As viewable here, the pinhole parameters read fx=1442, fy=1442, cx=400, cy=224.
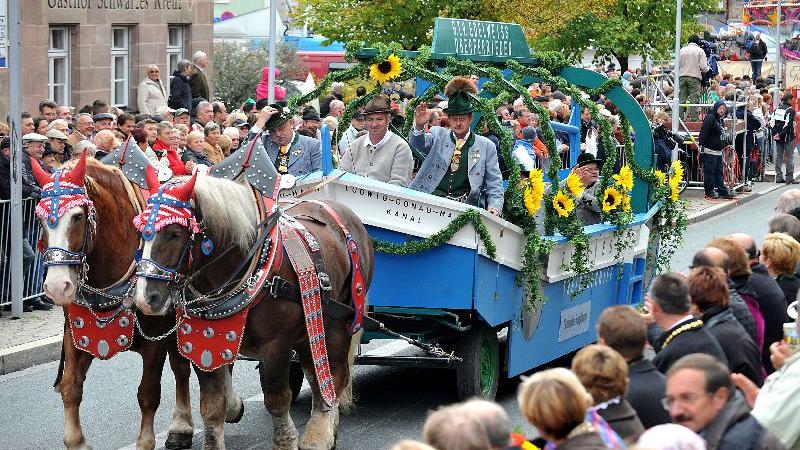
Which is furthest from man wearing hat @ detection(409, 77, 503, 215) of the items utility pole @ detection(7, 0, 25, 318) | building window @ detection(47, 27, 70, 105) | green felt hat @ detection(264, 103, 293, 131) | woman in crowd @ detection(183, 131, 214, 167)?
building window @ detection(47, 27, 70, 105)

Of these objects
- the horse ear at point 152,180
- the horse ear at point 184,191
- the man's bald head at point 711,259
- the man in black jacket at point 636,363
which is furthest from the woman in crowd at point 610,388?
the horse ear at point 152,180

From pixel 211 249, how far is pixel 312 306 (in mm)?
778

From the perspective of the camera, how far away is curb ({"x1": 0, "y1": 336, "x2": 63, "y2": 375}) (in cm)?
1164

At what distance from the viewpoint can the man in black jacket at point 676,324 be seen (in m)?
6.67

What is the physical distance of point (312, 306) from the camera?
28.3 ft

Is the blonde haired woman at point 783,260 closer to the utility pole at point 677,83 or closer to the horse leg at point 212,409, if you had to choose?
the horse leg at point 212,409

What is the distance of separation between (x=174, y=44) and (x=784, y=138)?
1296 centimetres

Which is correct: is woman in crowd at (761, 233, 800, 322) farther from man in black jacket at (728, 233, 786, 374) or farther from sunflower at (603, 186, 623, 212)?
sunflower at (603, 186, 623, 212)

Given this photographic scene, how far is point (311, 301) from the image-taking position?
8.62 metres

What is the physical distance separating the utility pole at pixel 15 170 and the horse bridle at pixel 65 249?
15.9 feet

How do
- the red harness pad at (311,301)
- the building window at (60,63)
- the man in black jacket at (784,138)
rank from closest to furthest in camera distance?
the red harness pad at (311,301) → the building window at (60,63) → the man in black jacket at (784,138)

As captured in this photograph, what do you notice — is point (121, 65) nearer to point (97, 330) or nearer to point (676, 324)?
point (97, 330)

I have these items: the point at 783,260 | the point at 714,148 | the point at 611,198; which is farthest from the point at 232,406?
the point at 714,148

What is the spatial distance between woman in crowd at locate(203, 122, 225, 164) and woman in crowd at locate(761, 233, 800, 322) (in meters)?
7.22
